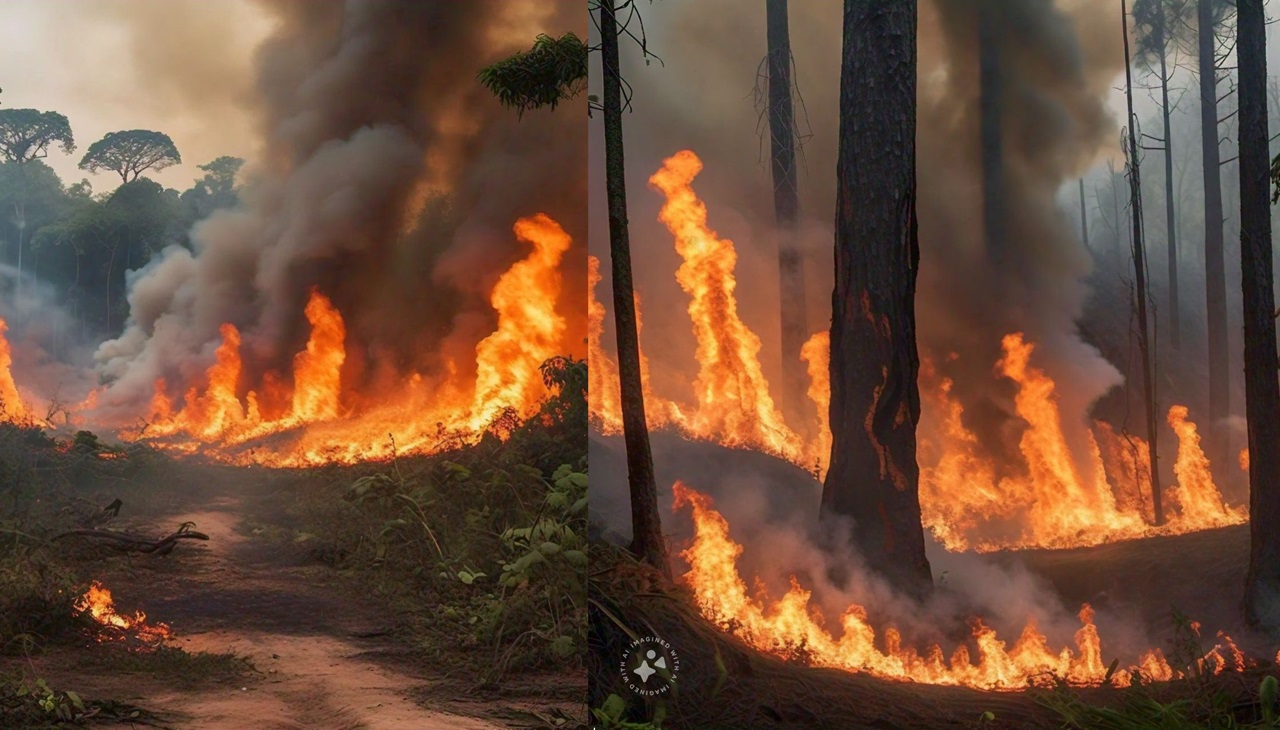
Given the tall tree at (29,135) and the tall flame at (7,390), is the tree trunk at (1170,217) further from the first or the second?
the tall flame at (7,390)

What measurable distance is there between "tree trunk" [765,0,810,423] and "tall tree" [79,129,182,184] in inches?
176

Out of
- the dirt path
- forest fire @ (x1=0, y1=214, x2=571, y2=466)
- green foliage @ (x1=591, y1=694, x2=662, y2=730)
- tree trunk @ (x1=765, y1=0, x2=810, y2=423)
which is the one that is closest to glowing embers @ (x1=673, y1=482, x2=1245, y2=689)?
green foliage @ (x1=591, y1=694, x2=662, y2=730)

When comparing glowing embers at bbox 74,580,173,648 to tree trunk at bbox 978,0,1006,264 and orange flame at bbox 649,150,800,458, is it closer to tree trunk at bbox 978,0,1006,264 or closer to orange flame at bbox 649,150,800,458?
orange flame at bbox 649,150,800,458

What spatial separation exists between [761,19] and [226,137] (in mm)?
4219

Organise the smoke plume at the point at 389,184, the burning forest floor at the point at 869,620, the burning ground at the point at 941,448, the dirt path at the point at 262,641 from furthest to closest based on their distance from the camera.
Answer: the smoke plume at the point at 389,184 → the dirt path at the point at 262,641 → the burning ground at the point at 941,448 → the burning forest floor at the point at 869,620

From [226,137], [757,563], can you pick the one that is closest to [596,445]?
[757,563]

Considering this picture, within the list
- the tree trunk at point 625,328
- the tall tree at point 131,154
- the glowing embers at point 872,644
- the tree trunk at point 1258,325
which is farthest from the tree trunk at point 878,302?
the tall tree at point 131,154

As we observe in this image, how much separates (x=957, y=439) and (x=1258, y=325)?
1283mm

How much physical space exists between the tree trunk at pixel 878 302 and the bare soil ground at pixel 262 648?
2.78m

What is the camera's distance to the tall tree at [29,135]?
666cm

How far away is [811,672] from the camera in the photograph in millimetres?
4148

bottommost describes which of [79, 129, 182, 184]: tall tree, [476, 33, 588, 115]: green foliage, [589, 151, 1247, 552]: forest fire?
[589, 151, 1247, 552]: forest fire

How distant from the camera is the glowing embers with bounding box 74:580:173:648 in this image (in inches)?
241

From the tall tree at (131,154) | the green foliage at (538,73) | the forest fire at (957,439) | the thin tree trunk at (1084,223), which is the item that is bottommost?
the forest fire at (957,439)
